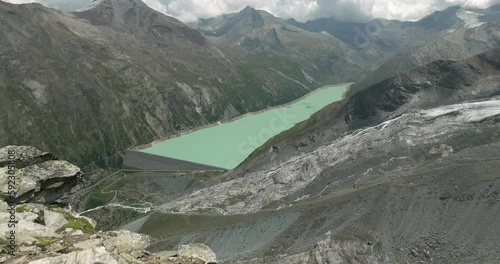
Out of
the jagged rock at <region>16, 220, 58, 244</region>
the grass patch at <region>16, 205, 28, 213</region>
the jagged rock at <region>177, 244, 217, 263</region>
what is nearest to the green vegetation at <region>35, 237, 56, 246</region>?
the jagged rock at <region>16, 220, 58, 244</region>

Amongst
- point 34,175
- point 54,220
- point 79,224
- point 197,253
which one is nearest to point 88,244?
point 197,253

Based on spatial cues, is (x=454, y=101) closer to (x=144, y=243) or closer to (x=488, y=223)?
(x=488, y=223)

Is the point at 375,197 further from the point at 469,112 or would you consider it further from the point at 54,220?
the point at 469,112

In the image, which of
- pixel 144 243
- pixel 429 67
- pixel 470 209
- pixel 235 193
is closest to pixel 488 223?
pixel 470 209

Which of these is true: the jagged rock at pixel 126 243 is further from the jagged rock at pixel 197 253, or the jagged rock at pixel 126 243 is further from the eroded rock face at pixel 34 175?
the eroded rock face at pixel 34 175

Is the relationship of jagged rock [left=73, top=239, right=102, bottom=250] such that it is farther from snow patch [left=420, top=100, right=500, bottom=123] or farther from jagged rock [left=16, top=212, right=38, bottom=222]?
snow patch [left=420, top=100, right=500, bottom=123]

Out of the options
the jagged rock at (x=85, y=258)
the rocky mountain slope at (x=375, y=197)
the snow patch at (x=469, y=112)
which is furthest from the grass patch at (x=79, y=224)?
the snow patch at (x=469, y=112)
